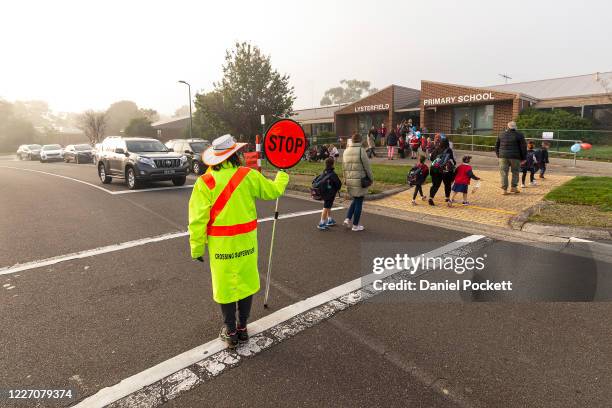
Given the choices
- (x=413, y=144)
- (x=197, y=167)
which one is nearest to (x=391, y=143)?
(x=413, y=144)

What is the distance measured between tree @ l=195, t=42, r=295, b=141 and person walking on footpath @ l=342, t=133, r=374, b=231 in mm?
18329

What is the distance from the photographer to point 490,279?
16.4 ft

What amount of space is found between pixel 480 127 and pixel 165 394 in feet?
96.6

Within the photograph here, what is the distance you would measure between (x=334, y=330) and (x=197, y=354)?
1.29 m

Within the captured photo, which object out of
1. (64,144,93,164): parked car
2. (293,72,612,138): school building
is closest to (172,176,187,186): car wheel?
(293,72,612,138): school building

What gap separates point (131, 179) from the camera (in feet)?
45.0

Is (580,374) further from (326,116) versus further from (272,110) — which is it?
(326,116)

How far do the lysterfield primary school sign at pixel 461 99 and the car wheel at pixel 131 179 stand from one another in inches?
902

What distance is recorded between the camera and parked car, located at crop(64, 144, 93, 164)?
30.3 m

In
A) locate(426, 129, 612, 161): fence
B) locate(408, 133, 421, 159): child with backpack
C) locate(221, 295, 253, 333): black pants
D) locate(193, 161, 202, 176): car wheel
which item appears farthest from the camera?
locate(408, 133, 421, 159): child with backpack

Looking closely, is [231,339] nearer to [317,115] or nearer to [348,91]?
[317,115]

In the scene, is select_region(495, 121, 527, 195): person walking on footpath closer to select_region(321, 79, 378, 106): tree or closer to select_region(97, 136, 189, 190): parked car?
select_region(97, 136, 189, 190): parked car

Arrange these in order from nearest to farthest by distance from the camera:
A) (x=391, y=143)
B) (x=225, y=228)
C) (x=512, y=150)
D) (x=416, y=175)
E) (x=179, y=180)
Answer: (x=225, y=228) → (x=416, y=175) → (x=512, y=150) → (x=179, y=180) → (x=391, y=143)

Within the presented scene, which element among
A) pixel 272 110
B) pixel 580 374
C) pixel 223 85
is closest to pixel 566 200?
pixel 580 374
